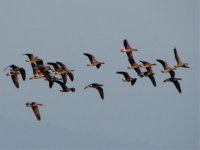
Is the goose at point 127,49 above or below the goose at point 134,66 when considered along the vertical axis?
above

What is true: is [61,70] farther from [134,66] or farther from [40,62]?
[134,66]

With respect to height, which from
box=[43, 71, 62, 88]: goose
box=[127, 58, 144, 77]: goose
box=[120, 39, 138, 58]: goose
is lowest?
box=[43, 71, 62, 88]: goose

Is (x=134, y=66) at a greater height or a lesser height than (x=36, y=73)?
greater

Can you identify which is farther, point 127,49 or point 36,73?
point 127,49

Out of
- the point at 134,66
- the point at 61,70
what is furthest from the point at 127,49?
the point at 61,70

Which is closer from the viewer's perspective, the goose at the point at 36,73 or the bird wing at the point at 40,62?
the goose at the point at 36,73

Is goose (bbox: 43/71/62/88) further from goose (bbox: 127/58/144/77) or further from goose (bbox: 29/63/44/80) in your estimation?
goose (bbox: 127/58/144/77)

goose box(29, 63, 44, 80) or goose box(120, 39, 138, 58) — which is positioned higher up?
goose box(120, 39, 138, 58)

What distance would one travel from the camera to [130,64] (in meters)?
70.4

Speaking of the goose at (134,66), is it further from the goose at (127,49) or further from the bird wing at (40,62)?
the bird wing at (40,62)

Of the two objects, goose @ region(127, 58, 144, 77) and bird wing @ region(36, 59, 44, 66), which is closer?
bird wing @ region(36, 59, 44, 66)

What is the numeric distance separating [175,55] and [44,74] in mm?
8607

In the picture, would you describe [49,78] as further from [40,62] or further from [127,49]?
[127,49]

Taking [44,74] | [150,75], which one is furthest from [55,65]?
[150,75]
